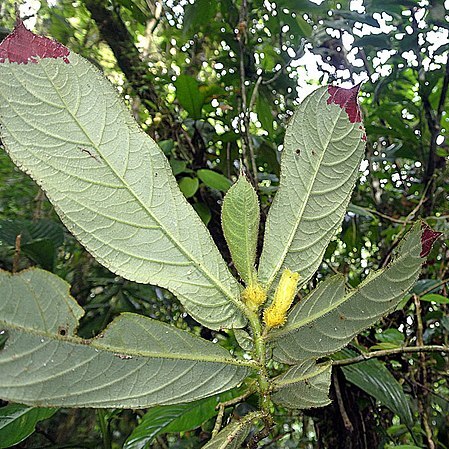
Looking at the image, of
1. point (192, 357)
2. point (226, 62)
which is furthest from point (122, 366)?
point (226, 62)

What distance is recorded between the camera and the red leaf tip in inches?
10.9

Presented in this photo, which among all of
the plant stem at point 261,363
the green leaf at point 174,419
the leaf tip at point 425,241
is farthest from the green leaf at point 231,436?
the green leaf at point 174,419

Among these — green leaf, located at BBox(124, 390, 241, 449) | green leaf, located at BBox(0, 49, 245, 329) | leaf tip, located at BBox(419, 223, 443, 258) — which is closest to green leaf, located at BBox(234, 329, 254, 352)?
green leaf, located at BBox(0, 49, 245, 329)

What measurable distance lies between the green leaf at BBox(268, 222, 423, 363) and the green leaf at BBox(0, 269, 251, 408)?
0.04 meters

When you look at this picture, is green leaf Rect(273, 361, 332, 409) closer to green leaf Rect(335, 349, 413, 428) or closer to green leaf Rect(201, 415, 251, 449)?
green leaf Rect(201, 415, 251, 449)

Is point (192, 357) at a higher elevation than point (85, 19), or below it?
below

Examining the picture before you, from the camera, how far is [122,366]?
10.4 inches

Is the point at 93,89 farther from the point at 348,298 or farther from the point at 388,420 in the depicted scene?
the point at 388,420

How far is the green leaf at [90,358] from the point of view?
24cm

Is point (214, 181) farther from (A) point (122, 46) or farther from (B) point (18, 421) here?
(A) point (122, 46)

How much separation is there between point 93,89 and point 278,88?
3.22ft

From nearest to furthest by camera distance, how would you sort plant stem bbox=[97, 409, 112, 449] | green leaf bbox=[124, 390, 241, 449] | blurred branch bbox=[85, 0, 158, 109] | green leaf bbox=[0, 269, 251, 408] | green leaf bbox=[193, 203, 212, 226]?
1. green leaf bbox=[0, 269, 251, 408]
2. green leaf bbox=[124, 390, 241, 449]
3. plant stem bbox=[97, 409, 112, 449]
4. green leaf bbox=[193, 203, 212, 226]
5. blurred branch bbox=[85, 0, 158, 109]

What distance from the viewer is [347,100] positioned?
34cm

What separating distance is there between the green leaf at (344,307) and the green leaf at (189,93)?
764mm
